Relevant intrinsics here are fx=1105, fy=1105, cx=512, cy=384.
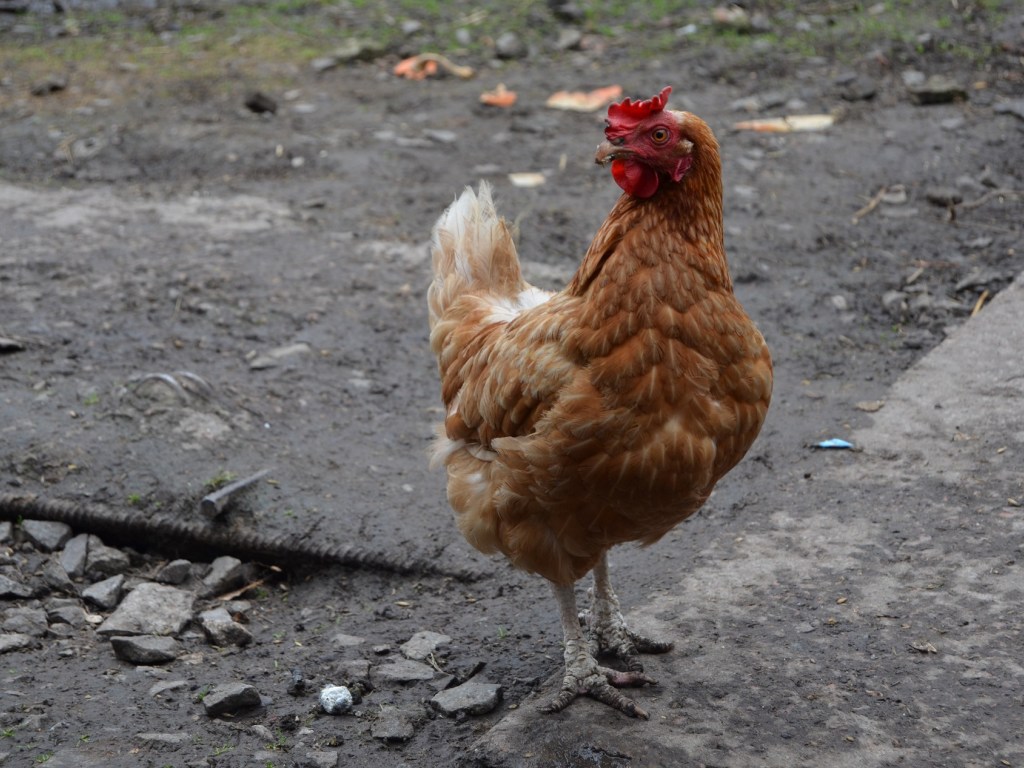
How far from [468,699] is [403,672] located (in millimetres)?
357

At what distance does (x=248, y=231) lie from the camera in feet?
24.1

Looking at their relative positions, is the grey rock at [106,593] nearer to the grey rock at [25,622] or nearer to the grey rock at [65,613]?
the grey rock at [65,613]

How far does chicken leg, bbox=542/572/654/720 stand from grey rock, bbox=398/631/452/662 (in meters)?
0.63

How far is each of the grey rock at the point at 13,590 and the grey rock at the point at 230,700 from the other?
108cm

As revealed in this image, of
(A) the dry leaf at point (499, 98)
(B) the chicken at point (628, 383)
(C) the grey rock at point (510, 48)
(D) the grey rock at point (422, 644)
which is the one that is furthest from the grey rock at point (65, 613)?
(C) the grey rock at point (510, 48)

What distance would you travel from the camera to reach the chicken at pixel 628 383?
10.6 feet

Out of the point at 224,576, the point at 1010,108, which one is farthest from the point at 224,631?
the point at 1010,108

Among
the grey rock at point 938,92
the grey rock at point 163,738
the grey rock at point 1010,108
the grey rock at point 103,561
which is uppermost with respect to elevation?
the grey rock at point 938,92

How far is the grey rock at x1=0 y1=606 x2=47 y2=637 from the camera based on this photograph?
13.8 ft

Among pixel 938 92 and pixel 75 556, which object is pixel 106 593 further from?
pixel 938 92

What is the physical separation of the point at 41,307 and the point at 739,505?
4.00m

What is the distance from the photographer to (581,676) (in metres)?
3.76

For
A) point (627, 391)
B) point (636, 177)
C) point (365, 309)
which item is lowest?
point (365, 309)

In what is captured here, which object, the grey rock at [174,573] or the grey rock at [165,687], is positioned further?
the grey rock at [174,573]
